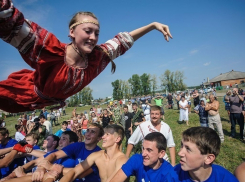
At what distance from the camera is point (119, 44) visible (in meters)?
2.05

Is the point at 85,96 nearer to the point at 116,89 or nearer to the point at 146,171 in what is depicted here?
the point at 116,89

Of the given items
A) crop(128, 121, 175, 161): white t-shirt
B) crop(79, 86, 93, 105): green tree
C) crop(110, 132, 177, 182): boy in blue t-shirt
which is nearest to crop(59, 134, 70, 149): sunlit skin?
crop(128, 121, 175, 161): white t-shirt

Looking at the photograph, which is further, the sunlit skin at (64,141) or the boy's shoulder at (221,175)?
the sunlit skin at (64,141)

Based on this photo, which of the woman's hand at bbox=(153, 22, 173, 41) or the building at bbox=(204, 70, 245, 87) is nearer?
the woman's hand at bbox=(153, 22, 173, 41)

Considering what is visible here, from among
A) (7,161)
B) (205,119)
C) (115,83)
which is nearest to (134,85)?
(115,83)

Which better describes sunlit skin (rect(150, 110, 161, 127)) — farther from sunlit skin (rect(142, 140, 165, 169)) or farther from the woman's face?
the woman's face

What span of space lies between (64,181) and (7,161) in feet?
4.91

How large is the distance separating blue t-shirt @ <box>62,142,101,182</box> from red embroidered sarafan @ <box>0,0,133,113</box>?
140cm

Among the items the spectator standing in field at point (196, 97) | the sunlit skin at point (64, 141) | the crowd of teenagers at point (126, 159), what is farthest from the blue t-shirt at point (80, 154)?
the spectator standing in field at point (196, 97)

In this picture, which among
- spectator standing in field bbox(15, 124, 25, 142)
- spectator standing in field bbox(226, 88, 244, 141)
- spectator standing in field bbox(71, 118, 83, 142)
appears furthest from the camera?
spectator standing in field bbox(71, 118, 83, 142)

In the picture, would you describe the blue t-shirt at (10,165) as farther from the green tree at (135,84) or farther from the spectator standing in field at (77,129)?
the green tree at (135,84)

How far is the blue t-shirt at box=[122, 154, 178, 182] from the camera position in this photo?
7.82 ft

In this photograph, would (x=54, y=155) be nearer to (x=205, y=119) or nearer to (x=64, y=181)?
(x=64, y=181)

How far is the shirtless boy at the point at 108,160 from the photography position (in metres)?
2.67
